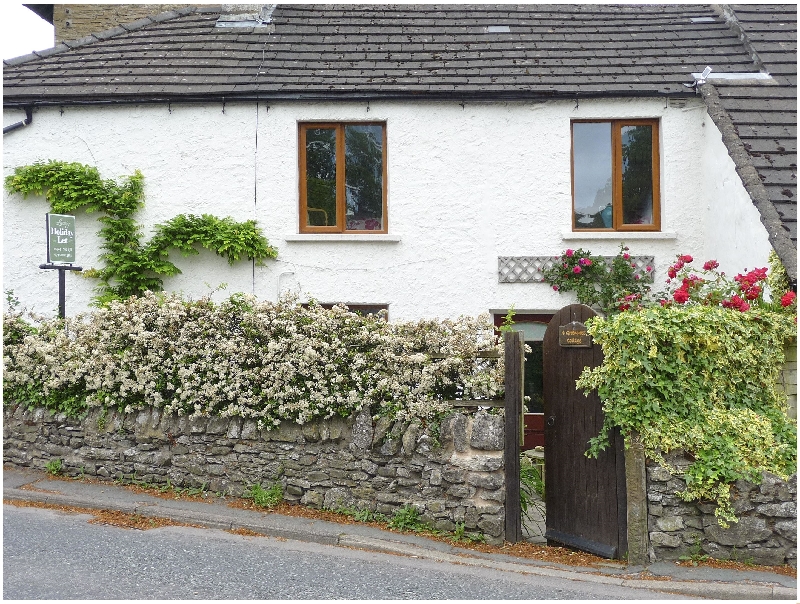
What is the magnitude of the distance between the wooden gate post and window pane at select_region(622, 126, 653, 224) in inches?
194

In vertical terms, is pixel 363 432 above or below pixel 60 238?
below

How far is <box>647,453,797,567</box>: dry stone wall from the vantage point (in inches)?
244

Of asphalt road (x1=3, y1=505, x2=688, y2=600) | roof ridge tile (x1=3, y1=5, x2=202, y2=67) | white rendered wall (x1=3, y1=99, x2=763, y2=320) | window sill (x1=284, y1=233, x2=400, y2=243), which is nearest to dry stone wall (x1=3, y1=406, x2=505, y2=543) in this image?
asphalt road (x1=3, y1=505, x2=688, y2=600)

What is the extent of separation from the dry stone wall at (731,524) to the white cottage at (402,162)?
4462 millimetres

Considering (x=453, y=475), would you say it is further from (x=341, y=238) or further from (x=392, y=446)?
(x=341, y=238)

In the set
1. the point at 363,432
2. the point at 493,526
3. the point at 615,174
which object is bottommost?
the point at 493,526

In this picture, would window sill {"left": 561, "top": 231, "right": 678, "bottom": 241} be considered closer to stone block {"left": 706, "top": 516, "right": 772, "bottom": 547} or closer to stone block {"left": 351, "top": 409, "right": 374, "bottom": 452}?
stone block {"left": 351, "top": 409, "right": 374, "bottom": 452}

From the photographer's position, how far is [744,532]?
6.25 meters

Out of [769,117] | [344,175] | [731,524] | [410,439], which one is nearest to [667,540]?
[731,524]

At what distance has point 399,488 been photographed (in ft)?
23.4

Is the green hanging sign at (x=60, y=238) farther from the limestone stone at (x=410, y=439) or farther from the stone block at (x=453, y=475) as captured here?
the stone block at (x=453, y=475)

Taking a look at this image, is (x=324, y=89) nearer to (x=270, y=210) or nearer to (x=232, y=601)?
(x=270, y=210)

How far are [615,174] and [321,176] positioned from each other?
4602 millimetres

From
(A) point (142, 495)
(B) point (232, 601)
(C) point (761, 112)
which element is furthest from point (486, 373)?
(C) point (761, 112)
